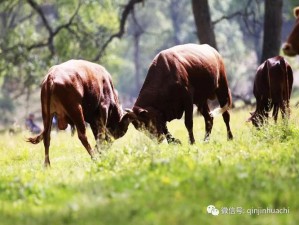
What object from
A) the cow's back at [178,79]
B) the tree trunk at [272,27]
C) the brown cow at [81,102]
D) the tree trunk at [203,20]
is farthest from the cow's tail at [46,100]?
the tree trunk at [272,27]

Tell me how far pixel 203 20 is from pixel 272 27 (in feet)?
7.57

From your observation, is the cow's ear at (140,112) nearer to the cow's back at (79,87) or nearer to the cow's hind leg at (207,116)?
the cow's back at (79,87)

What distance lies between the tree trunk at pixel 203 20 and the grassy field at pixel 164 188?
11.9 meters

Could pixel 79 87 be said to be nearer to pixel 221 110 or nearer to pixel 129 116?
pixel 129 116

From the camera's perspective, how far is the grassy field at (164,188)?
5.11 m

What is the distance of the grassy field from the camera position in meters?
5.11

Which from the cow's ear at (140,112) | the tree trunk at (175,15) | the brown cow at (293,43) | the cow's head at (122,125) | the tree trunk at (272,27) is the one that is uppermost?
the brown cow at (293,43)

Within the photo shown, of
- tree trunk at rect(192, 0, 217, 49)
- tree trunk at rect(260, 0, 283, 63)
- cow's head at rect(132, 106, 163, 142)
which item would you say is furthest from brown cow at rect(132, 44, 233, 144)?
tree trunk at rect(260, 0, 283, 63)

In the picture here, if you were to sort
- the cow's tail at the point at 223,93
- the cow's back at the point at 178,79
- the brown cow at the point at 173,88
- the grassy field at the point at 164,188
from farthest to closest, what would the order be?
the cow's tail at the point at 223,93
the cow's back at the point at 178,79
the brown cow at the point at 173,88
the grassy field at the point at 164,188

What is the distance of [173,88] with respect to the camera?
1009cm

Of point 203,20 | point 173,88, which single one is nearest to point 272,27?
point 203,20

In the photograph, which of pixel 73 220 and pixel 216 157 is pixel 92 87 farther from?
pixel 73 220

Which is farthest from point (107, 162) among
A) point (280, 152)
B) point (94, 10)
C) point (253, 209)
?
point (94, 10)

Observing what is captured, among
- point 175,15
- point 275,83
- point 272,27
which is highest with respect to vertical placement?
point 275,83
